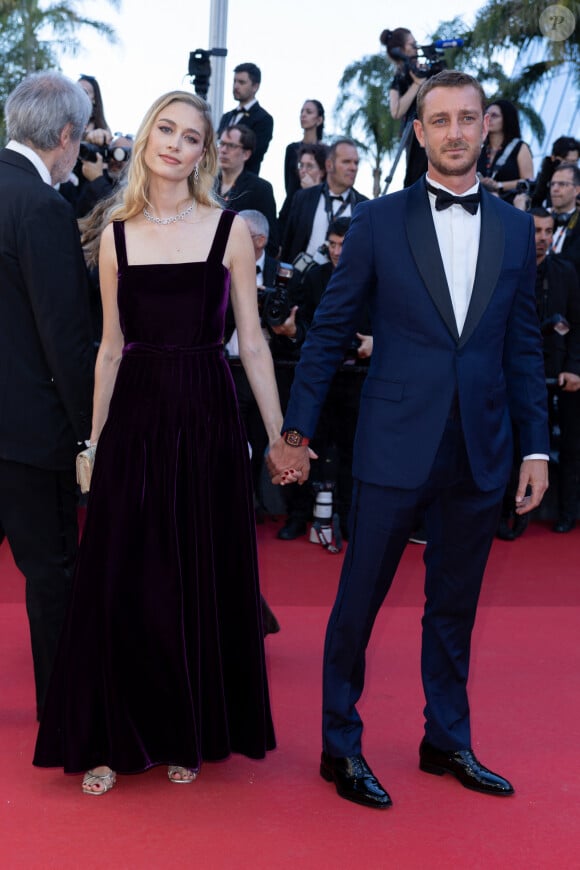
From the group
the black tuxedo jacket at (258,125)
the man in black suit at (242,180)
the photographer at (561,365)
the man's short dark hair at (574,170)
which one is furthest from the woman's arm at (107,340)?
the black tuxedo jacket at (258,125)

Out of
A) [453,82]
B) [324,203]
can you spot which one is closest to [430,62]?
[324,203]

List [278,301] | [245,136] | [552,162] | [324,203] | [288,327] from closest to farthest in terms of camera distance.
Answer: [278,301], [288,327], [245,136], [324,203], [552,162]

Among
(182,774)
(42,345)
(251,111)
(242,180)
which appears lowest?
(182,774)

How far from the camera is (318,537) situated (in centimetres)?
622

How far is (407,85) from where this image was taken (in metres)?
7.30

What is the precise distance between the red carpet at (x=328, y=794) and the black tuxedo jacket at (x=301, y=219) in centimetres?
349

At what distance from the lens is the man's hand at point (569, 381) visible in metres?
6.60

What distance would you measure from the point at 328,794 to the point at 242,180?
4.86 m

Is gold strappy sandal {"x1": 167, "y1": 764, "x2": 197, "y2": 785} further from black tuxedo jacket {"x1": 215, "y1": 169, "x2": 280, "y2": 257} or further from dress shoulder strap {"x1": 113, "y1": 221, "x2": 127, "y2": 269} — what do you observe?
black tuxedo jacket {"x1": 215, "y1": 169, "x2": 280, "y2": 257}

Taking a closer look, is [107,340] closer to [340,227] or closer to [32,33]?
[340,227]

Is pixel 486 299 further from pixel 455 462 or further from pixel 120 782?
pixel 120 782

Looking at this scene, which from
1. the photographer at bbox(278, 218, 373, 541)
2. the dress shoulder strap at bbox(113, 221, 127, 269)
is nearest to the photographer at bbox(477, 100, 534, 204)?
the photographer at bbox(278, 218, 373, 541)

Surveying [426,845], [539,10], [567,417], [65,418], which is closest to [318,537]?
[567,417]

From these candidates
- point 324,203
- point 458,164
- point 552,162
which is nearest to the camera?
point 458,164
